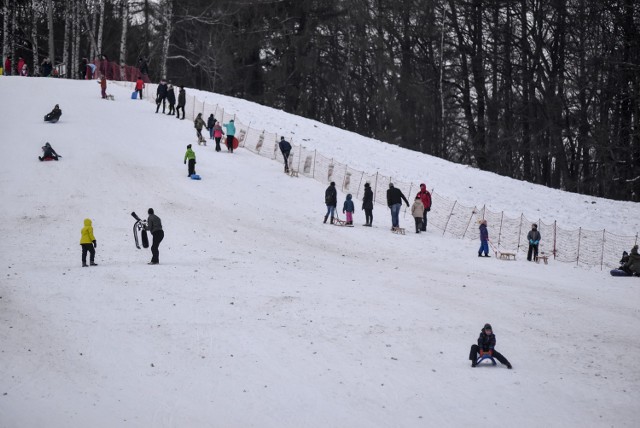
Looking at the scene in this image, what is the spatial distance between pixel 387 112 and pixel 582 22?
12.6 m

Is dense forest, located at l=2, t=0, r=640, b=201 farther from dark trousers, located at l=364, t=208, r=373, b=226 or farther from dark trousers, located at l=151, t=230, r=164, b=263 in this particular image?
dark trousers, located at l=151, t=230, r=164, b=263

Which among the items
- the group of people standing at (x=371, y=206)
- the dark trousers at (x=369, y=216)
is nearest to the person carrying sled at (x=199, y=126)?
the group of people standing at (x=371, y=206)

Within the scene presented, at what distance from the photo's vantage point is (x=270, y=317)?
15.1 metres

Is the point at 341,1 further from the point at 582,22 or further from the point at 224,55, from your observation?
the point at 582,22

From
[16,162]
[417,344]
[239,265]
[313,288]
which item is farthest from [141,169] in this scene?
[417,344]

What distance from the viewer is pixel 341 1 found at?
5047cm

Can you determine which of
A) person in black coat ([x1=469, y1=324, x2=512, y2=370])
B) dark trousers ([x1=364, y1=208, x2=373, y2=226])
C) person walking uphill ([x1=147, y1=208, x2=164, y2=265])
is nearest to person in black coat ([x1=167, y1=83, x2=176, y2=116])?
dark trousers ([x1=364, y1=208, x2=373, y2=226])

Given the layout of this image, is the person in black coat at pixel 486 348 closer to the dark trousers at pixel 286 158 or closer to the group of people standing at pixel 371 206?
the group of people standing at pixel 371 206

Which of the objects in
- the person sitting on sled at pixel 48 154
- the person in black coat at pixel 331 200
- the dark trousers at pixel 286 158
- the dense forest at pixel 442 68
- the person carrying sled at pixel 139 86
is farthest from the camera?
the person carrying sled at pixel 139 86

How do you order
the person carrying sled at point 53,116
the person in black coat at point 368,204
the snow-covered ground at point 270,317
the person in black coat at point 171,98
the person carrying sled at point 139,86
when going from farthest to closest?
the person carrying sled at point 139,86 → the person in black coat at point 171,98 → the person carrying sled at point 53,116 → the person in black coat at point 368,204 → the snow-covered ground at point 270,317

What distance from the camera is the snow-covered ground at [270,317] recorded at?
37.2ft

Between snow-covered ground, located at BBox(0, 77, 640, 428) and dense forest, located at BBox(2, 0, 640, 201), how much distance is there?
12978mm

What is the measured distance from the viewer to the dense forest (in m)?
39.7

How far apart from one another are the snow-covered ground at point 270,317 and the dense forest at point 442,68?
13.0 metres
